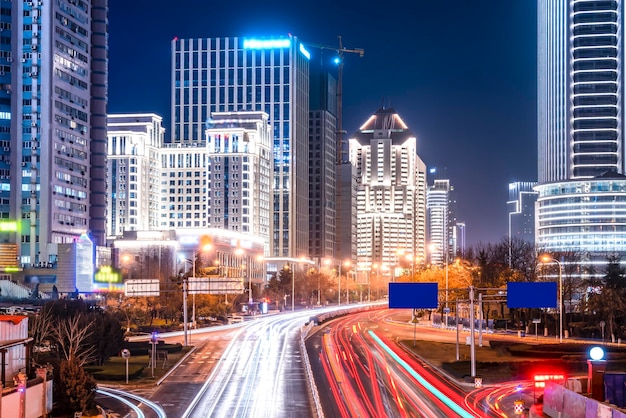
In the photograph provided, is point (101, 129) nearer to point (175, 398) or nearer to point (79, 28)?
point (79, 28)

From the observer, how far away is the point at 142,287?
95.6 meters

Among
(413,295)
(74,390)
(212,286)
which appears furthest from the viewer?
(212,286)

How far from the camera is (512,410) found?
58.5 meters

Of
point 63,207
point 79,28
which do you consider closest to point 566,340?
point 63,207

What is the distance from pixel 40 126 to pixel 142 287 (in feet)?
256

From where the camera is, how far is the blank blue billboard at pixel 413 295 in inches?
3100

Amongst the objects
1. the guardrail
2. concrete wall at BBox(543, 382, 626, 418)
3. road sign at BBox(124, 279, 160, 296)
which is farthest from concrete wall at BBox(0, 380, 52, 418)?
road sign at BBox(124, 279, 160, 296)

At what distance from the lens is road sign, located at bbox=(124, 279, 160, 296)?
95.1m

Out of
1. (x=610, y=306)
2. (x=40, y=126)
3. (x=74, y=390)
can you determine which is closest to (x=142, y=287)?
(x=74, y=390)

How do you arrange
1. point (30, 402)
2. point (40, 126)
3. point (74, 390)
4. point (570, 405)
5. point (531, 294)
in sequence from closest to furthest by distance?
1. point (30, 402)
2. point (570, 405)
3. point (74, 390)
4. point (531, 294)
5. point (40, 126)

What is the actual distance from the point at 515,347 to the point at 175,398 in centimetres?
3906

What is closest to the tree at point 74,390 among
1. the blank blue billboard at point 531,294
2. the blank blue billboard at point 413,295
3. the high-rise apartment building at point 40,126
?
the blank blue billboard at point 413,295

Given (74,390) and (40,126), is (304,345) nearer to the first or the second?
(74,390)

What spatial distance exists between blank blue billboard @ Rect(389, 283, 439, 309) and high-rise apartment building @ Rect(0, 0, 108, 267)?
311ft
